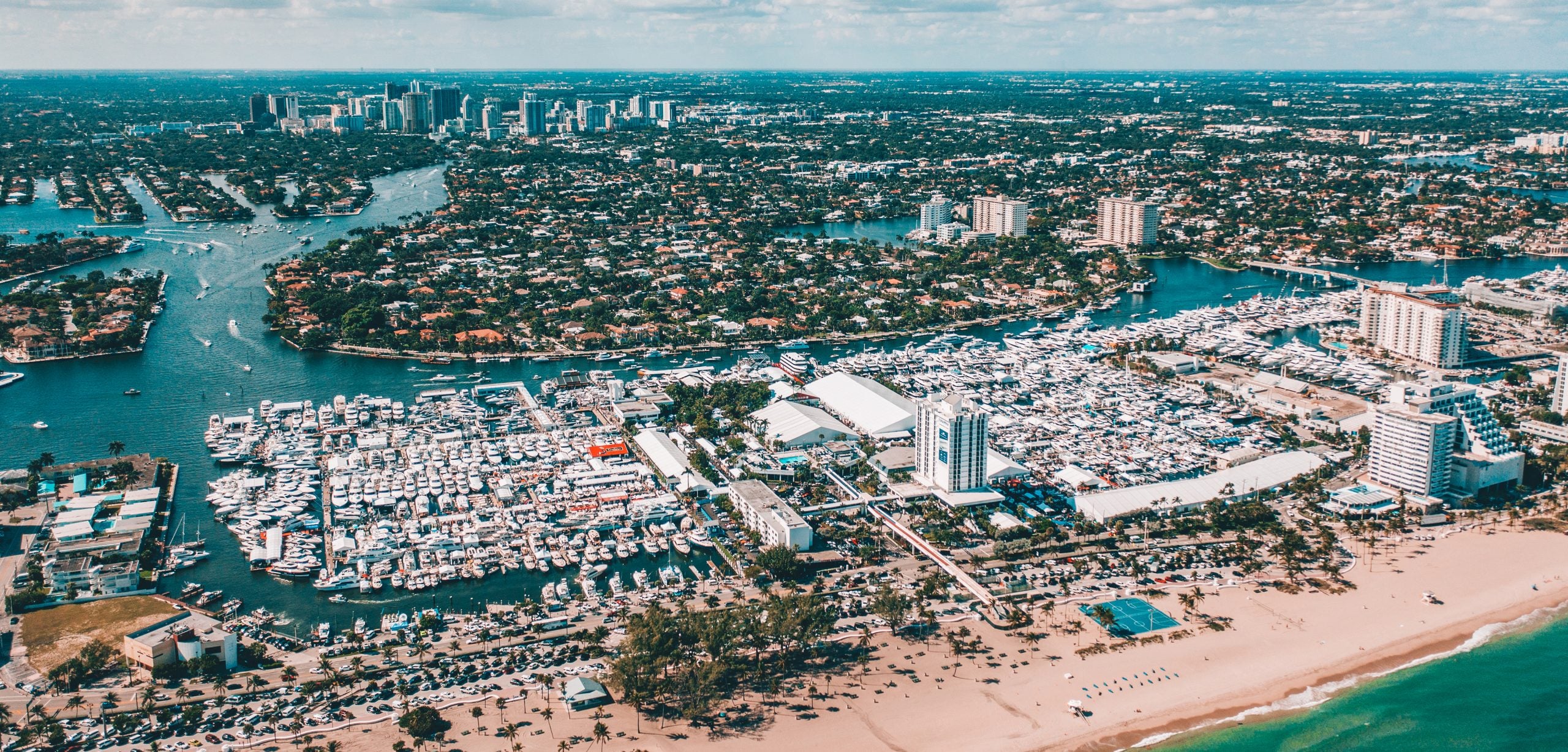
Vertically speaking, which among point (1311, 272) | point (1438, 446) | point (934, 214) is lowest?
point (1438, 446)

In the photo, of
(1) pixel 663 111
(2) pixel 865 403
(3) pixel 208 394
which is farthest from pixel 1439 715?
(1) pixel 663 111

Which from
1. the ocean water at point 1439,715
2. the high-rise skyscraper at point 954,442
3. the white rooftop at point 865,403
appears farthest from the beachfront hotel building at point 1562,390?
the white rooftop at point 865,403

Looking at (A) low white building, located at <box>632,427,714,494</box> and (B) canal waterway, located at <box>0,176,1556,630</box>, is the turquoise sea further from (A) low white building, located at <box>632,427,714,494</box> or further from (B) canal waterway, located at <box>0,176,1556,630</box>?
(A) low white building, located at <box>632,427,714,494</box>

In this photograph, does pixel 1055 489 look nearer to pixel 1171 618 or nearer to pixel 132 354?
pixel 1171 618

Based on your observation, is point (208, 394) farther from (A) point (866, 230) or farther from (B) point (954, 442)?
(A) point (866, 230)

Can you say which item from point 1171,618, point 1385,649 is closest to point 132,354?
point 1171,618

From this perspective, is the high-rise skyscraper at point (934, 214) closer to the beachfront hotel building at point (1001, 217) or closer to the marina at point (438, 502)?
the beachfront hotel building at point (1001, 217)
